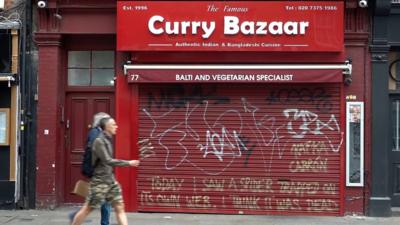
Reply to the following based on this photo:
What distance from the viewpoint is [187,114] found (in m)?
11.7

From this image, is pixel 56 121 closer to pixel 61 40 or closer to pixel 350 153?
pixel 61 40

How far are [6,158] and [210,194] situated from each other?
158 inches

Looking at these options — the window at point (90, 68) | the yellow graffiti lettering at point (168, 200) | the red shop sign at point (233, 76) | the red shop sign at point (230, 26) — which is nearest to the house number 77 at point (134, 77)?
the red shop sign at point (233, 76)

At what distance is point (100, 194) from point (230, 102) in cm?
392

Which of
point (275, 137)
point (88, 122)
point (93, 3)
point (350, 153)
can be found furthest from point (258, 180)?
point (93, 3)

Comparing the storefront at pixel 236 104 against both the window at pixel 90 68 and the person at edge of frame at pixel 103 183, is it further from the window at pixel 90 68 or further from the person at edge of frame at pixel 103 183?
the person at edge of frame at pixel 103 183

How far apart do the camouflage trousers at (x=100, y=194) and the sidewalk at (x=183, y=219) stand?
2197 millimetres

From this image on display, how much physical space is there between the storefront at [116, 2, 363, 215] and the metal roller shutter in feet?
0.06

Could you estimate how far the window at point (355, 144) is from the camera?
11.4m

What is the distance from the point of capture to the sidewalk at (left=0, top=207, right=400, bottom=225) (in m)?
10.8

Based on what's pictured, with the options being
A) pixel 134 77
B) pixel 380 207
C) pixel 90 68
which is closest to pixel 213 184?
pixel 134 77

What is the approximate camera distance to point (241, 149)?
457 inches

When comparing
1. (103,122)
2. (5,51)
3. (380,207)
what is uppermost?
(5,51)

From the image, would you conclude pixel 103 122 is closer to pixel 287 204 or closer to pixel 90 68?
pixel 90 68
